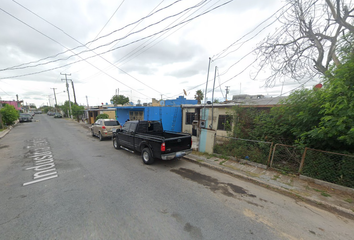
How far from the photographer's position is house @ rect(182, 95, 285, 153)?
23.4 feet

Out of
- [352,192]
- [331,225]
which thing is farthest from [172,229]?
[352,192]

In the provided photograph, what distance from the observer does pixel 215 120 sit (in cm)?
1019

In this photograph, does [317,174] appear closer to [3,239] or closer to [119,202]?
[119,202]

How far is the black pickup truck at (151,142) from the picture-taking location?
17.2ft

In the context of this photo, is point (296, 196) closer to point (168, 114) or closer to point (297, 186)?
point (297, 186)

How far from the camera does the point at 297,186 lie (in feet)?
13.4

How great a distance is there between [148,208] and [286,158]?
5.25 metres

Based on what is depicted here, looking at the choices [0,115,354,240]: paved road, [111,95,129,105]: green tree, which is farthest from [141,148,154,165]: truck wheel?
[111,95,129,105]: green tree

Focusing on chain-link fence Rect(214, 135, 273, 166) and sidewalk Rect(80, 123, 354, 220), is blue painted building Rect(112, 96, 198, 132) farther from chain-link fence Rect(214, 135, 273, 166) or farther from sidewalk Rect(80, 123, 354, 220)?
sidewalk Rect(80, 123, 354, 220)

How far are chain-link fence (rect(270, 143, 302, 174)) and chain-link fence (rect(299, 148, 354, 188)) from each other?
1.02ft

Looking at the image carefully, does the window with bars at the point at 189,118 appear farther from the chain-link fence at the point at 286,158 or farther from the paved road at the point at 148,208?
the paved road at the point at 148,208

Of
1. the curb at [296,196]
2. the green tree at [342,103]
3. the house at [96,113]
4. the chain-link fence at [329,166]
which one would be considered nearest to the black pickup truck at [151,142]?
the curb at [296,196]

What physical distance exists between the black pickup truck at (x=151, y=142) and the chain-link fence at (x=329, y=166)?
159 inches

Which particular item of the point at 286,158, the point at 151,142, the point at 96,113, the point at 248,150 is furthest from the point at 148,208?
the point at 96,113
